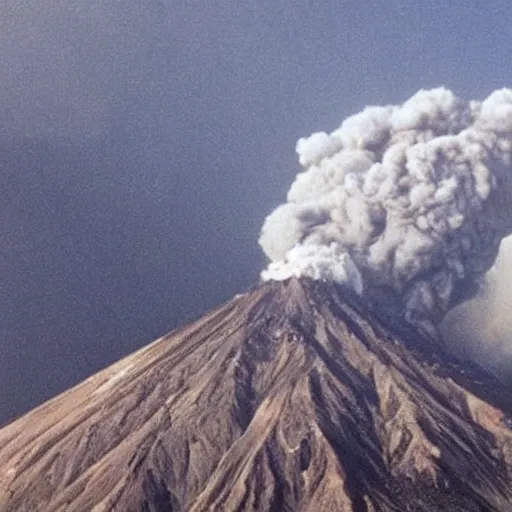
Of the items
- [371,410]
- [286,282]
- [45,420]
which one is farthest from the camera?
[286,282]

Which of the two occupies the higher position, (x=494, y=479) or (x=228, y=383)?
(x=228, y=383)

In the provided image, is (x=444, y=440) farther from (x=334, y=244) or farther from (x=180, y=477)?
(x=334, y=244)

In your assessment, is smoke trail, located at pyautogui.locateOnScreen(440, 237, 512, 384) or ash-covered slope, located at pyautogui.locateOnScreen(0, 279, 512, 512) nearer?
ash-covered slope, located at pyautogui.locateOnScreen(0, 279, 512, 512)

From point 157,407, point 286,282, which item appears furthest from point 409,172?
point 157,407

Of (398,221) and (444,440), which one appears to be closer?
(444,440)

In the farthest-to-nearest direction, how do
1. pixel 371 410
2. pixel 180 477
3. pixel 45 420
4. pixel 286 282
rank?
1. pixel 286 282
2. pixel 45 420
3. pixel 371 410
4. pixel 180 477

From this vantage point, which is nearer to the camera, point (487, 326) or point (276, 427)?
point (276, 427)

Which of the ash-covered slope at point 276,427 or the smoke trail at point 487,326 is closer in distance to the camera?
the ash-covered slope at point 276,427

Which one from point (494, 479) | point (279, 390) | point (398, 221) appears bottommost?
point (494, 479)
